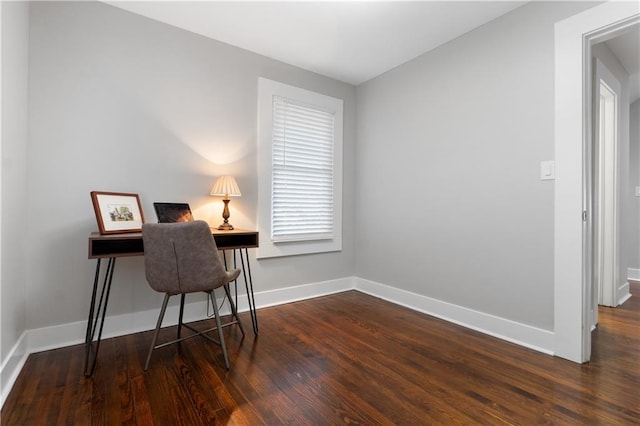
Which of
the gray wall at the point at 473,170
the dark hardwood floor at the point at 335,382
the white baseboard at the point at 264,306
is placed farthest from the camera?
the gray wall at the point at 473,170

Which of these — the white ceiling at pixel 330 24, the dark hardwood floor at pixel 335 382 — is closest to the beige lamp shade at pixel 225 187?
the dark hardwood floor at pixel 335 382

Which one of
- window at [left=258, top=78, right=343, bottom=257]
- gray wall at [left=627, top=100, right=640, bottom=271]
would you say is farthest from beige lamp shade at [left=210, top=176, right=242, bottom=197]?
gray wall at [left=627, top=100, right=640, bottom=271]

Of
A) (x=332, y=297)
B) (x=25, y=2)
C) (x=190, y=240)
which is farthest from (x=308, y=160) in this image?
(x=25, y=2)

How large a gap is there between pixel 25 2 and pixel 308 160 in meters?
2.35

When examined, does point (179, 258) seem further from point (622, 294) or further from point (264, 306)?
point (622, 294)

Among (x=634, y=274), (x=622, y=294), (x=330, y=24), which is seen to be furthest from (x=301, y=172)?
(x=634, y=274)

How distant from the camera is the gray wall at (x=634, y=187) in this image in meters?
3.90

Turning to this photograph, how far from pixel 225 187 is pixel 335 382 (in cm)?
167

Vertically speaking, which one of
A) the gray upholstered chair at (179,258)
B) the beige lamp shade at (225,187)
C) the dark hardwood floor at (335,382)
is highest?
the beige lamp shade at (225,187)

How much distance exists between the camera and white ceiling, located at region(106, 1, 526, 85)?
224cm

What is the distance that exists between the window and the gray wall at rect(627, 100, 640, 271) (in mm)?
3822

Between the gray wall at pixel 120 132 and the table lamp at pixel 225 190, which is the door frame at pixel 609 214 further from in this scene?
the table lamp at pixel 225 190

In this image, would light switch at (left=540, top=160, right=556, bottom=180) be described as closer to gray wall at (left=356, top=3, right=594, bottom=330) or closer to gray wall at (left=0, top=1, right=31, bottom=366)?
gray wall at (left=356, top=3, right=594, bottom=330)

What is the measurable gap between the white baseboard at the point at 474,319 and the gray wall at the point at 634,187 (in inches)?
121
